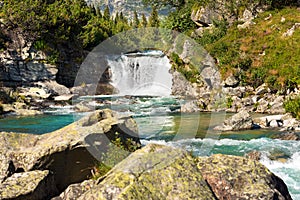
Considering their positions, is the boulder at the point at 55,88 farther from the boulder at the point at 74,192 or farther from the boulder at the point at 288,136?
the boulder at the point at 74,192

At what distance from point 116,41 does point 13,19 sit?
18852mm

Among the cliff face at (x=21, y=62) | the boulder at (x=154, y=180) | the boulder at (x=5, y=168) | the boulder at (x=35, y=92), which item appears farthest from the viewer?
the cliff face at (x=21, y=62)

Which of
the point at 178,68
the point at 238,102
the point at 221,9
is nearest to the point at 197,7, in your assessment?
the point at 221,9

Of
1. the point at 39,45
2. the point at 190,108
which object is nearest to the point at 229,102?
the point at 190,108

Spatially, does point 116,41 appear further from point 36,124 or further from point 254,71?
point 36,124

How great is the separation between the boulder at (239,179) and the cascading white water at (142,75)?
3072cm

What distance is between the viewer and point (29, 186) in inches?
266

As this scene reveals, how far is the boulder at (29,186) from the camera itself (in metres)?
6.59

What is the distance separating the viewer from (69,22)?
42.9 meters

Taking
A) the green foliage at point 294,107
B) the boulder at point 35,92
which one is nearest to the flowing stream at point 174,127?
the green foliage at point 294,107

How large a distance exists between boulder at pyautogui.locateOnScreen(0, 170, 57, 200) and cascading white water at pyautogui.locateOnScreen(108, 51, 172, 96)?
3059 centimetres

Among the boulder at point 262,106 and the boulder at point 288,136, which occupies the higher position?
the boulder at point 262,106

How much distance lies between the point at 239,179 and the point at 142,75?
3588 centimetres

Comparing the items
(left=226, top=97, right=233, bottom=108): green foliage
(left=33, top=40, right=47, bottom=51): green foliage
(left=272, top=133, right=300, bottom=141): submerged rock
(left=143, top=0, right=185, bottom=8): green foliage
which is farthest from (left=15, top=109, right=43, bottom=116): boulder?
(left=143, top=0, right=185, bottom=8): green foliage
